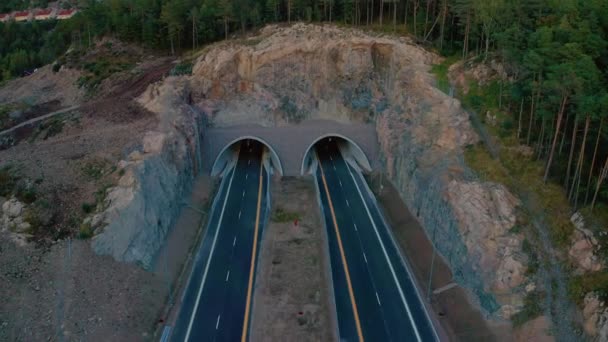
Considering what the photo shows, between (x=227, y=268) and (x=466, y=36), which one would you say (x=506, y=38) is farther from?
(x=227, y=268)

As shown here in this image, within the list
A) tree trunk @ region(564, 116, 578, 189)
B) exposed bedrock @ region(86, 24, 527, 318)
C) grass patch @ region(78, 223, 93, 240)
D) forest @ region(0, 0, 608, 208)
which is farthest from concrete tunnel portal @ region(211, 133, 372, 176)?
tree trunk @ region(564, 116, 578, 189)

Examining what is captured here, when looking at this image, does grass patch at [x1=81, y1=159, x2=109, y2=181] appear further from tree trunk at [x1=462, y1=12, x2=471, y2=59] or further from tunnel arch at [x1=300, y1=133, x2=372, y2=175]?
tree trunk at [x1=462, y1=12, x2=471, y2=59]

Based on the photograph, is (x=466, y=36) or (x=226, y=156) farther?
(x=226, y=156)

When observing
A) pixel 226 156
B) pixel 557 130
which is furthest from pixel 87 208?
pixel 557 130

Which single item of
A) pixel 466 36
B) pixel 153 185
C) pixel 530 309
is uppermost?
pixel 466 36

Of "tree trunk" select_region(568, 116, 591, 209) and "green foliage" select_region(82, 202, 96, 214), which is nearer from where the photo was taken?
"tree trunk" select_region(568, 116, 591, 209)

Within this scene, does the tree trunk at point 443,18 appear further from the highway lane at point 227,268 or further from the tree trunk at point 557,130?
the highway lane at point 227,268
